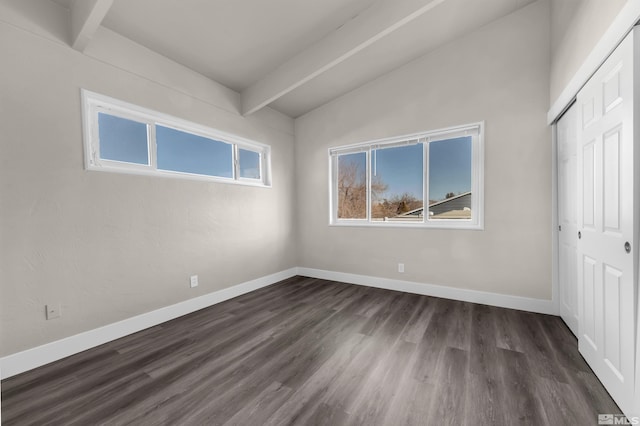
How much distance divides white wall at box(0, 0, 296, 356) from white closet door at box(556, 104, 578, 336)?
12.4 ft

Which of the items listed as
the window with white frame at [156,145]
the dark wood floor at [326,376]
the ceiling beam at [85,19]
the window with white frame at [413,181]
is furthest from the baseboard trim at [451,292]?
the ceiling beam at [85,19]

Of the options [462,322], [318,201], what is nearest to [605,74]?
[462,322]

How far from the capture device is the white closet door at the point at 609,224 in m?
1.44

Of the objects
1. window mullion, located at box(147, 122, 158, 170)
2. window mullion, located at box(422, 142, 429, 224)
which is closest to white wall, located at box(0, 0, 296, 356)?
window mullion, located at box(147, 122, 158, 170)

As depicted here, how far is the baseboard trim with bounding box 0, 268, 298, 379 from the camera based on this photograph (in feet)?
6.33

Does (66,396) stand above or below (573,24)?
below

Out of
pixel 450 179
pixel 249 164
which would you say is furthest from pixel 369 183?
pixel 249 164

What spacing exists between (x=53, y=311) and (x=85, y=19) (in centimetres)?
231

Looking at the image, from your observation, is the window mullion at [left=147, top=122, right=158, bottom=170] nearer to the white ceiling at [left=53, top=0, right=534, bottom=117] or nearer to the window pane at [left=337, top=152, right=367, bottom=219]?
the white ceiling at [left=53, top=0, right=534, bottom=117]

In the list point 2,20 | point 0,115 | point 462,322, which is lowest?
point 462,322

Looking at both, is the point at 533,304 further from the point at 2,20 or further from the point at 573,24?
the point at 2,20

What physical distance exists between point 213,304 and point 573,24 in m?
4.59

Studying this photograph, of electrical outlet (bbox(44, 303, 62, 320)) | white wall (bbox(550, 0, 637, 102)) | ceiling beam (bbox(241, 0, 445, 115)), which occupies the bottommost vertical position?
electrical outlet (bbox(44, 303, 62, 320))

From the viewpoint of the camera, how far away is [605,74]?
168cm
